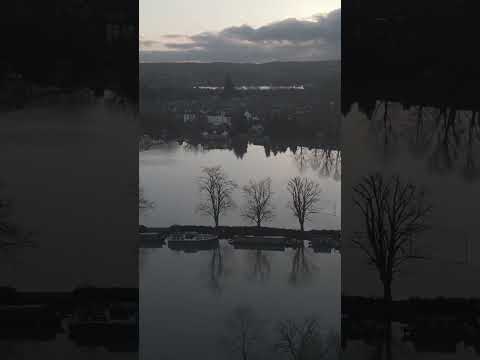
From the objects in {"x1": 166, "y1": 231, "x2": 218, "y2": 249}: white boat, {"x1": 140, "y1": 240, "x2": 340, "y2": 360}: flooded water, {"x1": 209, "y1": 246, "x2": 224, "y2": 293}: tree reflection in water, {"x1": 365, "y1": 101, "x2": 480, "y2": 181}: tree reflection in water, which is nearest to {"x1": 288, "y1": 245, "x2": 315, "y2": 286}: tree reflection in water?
{"x1": 140, "y1": 240, "x2": 340, "y2": 360}: flooded water

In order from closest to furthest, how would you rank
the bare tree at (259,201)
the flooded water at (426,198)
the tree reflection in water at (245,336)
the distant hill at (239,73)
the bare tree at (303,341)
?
the flooded water at (426,198), the bare tree at (303,341), the tree reflection in water at (245,336), the bare tree at (259,201), the distant hill at (239,73)

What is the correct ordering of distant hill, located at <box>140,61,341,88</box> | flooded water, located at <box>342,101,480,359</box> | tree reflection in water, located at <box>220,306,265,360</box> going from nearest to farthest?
flooded water, located at <box>342,101,480,359</box>, tree reflection in water, located at <box>220,306,265,360</box>, distant hill, located at <box>140,61,341,88</box>

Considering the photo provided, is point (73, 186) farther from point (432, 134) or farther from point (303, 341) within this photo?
point (432, 134)

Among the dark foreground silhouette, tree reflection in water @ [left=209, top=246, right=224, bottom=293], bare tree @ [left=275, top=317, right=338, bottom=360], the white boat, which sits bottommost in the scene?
bare tree @ [left=275, top=317, right=338, bottom=360]

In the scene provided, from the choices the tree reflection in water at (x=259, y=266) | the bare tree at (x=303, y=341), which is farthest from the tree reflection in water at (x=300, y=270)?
the bare tree at (x=303, y=341)

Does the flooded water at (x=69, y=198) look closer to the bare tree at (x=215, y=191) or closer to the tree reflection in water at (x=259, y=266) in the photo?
the bare tree at (x=215, y=191)

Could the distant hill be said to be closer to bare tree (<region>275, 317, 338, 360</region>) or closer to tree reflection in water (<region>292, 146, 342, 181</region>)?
tree reflection in water (<region>292, 146, 342, 181</region>)

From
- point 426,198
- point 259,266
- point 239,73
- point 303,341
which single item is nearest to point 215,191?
point 259,266
